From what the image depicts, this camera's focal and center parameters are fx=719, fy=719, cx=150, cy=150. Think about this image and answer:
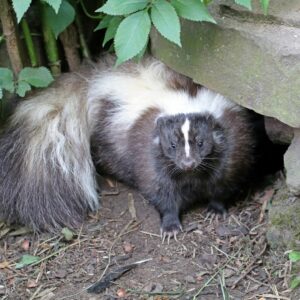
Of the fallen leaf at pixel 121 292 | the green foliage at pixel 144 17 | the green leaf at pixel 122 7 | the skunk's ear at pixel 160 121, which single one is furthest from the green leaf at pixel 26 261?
the green leaf at pixel 122 7

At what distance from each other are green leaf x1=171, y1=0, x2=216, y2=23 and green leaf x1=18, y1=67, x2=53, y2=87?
118cm

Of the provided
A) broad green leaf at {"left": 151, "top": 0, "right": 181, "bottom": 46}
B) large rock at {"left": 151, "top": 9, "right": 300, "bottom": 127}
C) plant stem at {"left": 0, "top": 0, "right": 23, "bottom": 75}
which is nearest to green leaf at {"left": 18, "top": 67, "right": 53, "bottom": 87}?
plant stem at {"left": 0, "top": 0, "right": 23, "bottom": 75}

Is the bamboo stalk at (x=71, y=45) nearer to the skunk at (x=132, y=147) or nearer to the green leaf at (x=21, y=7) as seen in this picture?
the skunk at (x=132, y=147)

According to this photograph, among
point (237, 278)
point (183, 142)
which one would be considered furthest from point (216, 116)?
point (237, 278)

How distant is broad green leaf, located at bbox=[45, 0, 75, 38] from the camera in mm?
4012

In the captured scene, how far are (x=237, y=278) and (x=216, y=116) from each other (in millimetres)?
1010

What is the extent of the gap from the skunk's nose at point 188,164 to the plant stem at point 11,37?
3.90ft

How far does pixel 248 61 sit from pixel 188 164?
744mm

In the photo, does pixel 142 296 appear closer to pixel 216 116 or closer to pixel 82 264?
pixel 82 264

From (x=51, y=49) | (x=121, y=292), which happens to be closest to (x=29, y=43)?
(x=51, y=49)

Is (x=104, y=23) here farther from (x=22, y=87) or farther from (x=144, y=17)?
(x=144, y=17)

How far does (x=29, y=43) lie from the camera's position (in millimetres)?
4375

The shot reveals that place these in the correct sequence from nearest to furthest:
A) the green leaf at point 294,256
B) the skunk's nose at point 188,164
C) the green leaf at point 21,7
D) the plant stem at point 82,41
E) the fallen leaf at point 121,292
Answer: the green leaf at point 21,7, the green leaf at point 294,256, the fallen leaf at point 121,292, the skunk's nose at point 188,164, the plant stem at point 82,41

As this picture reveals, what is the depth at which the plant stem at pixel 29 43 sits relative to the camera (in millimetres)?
4320
